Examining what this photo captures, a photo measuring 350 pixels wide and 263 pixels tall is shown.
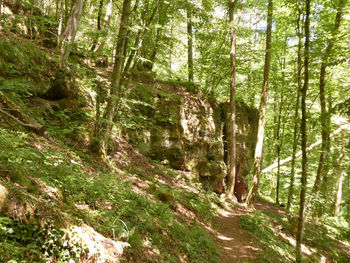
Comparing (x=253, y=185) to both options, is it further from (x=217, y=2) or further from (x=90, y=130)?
(x=217, y=2)

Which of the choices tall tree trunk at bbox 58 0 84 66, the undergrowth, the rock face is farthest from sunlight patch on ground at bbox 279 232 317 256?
tall tree trunk at bbox 58 0 84 66

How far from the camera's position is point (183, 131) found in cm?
1366

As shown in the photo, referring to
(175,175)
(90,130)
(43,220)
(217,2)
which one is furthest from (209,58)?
(43,220)

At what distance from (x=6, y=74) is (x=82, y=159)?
3.63 meters

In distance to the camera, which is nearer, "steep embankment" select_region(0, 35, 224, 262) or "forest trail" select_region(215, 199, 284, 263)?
"steep embankment" select_region(0, 35, 224, 262)

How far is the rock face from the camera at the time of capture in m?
12.6

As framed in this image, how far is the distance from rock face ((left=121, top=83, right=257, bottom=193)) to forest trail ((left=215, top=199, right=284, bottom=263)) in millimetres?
3649

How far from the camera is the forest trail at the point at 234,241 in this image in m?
6.74

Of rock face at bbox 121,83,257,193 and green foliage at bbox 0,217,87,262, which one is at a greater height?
rock face at bbox 121,83,257,193

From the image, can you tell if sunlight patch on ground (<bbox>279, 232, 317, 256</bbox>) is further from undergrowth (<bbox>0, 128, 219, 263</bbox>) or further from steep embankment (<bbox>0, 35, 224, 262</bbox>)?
undergrowth (<bbox>0, 128, 219, 263</bbox>)

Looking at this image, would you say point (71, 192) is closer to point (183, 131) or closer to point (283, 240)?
point (283, 240)

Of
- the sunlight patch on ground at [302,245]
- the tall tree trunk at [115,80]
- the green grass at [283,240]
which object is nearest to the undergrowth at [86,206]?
the tall tree trunk at [115,80]

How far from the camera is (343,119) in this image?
11.5 meters

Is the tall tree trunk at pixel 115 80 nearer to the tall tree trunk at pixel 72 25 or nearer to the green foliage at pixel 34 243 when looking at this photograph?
the tall tree trunk at pixel 72 25
